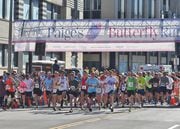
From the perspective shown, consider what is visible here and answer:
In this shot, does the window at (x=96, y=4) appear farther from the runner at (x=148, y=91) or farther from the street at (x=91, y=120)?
the street at (x=91, y=120)

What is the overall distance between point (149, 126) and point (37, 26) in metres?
16.4

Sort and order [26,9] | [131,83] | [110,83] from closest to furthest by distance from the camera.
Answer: [110,83], [131,83], [26,9]

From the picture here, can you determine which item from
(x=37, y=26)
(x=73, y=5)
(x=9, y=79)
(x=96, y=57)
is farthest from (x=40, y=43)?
(x=96, y=57)

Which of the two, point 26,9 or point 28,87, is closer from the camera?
point 28,87

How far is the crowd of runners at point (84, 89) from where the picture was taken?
2509cm

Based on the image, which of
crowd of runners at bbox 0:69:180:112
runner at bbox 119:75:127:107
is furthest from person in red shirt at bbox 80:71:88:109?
runner at bbox 119:75:127:107

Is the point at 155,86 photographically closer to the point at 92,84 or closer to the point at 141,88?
the point at 141,88

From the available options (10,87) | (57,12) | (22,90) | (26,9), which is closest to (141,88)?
(22,90)

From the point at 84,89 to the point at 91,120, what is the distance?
549 cm

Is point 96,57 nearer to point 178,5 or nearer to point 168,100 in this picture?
point 178,5

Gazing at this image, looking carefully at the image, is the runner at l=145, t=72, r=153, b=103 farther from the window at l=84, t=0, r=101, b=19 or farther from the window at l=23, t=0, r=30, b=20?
the window at l=84, t=0, r=101, b=19

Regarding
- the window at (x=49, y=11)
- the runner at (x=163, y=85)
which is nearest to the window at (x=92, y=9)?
the window at (x=49, y=11)

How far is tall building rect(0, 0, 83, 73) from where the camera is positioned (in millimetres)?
39688

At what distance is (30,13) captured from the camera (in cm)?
4369
